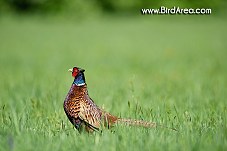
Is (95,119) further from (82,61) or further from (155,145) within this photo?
(82,61)

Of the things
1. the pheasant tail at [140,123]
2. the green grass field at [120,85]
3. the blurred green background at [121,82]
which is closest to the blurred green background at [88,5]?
the blurred green background at [121,82]

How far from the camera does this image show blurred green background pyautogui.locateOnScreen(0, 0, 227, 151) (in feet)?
11.5

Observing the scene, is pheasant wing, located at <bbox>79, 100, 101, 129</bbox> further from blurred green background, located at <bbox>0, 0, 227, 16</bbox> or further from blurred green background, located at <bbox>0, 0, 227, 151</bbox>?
blurred green background, located at <bbox>0, 0, 227, 16</bbox>

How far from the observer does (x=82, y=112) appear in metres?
3.66

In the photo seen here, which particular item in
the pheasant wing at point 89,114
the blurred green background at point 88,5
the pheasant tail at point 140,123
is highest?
the blurred green background at point 88,5

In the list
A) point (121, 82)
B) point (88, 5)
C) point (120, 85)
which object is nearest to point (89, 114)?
point (120, 85)

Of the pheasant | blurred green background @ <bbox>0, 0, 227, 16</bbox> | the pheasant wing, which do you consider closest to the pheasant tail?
the pheasant

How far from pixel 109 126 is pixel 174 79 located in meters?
4.33

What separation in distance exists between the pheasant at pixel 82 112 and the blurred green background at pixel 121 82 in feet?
0.35

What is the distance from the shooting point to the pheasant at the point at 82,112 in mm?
3672

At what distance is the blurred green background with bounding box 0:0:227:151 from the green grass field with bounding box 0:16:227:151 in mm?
11

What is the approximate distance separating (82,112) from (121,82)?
406 cm

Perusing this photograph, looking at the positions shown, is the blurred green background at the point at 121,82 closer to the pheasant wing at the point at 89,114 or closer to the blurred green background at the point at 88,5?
the pheasant wing at the point at 89,114

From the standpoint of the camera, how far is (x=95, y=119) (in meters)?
3.70
